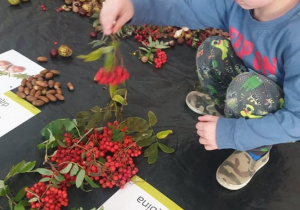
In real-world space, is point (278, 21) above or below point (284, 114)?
above

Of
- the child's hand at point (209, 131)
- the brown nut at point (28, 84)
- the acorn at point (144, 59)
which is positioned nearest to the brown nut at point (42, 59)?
the brown nut at point (28, 84)

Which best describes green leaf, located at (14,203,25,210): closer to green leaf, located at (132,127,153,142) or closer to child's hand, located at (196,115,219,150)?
green leaf, located at (132,127,153,142)

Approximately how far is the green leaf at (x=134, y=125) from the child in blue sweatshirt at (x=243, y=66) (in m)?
0.20

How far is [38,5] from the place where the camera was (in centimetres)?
163

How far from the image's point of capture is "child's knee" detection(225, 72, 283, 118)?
915 millimetres

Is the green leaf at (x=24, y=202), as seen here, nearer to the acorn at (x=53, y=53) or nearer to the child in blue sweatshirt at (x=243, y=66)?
the child in blue sweatshirt at (x=243, y=66)

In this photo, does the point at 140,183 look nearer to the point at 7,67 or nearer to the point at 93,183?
the point at 93,183

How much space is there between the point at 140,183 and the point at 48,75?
0.56 m

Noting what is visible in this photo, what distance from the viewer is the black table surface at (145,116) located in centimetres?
100

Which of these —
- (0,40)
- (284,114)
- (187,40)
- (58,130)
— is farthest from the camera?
(187,40)

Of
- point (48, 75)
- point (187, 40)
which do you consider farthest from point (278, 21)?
point (48, 75)

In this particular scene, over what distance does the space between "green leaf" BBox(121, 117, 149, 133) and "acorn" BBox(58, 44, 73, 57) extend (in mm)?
464

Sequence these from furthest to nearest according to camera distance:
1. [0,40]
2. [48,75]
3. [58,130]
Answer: [0,40], [48,75], [58,130]

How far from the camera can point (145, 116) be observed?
120cm
